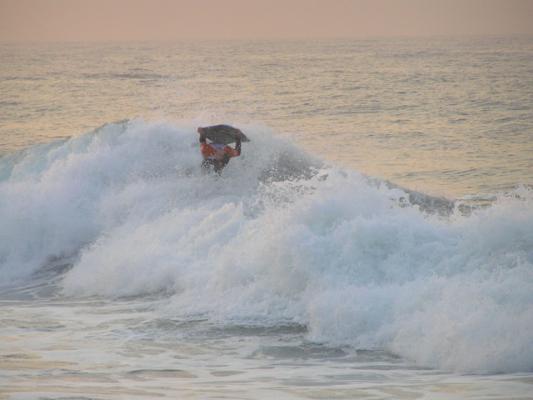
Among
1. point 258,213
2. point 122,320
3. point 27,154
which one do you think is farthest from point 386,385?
point 27,154

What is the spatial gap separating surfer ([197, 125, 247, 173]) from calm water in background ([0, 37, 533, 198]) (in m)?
3.46

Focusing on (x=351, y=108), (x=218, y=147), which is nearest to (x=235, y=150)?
(x=218, y=147)

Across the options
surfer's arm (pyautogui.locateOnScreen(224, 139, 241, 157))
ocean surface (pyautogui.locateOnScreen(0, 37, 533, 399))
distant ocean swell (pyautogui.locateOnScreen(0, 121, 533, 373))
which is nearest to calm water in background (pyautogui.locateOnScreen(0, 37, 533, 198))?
ocean surface (pyautogui.locateOnScreen(0, 37, 533, 399))

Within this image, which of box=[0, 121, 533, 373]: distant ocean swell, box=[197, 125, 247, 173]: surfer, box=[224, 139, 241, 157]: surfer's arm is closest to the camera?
box=[0, 121, 533, 373]: distant ocean swell

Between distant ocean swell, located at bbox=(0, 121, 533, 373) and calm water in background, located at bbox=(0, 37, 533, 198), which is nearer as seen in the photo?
distant ocean swell, located at bbox=(0, 121, 533, 373)

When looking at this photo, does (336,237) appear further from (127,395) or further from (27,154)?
(27,154)

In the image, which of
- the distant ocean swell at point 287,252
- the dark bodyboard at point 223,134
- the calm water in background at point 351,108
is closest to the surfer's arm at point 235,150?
the dark bodyboard at point 223,134

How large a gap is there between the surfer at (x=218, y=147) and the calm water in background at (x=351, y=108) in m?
3.46

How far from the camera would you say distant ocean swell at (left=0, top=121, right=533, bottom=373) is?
11.5 metres

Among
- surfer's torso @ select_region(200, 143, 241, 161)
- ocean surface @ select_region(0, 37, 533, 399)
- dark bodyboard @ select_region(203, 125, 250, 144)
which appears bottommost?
ocean surface @ select_region(0, 37, 533, 399)

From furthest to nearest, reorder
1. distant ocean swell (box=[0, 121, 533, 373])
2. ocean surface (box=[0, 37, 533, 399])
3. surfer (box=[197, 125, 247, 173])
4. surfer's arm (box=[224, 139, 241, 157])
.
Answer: surfer (box=[197, 125, 247, 173])
surfer's arm (box=[224, 139, 241, 157])
distant ocean swell (box=[0, 121, 533, 373])
ocean surface (box=[0, 37, 533, 399])

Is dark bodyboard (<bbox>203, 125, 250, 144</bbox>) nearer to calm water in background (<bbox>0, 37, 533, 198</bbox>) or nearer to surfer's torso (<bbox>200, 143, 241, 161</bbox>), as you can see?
surfer's torso (<bbox>200, 143, 241, 161</bbox>)

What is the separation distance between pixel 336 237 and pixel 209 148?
6721mm

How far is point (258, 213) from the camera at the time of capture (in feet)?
56.4
